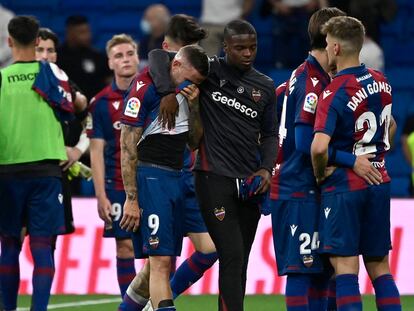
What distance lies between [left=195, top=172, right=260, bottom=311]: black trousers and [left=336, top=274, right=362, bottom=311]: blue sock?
1.91ft

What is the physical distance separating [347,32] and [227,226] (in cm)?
133

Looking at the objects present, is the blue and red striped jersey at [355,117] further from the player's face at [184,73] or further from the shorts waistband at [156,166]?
the shorts waistband at [156,166]

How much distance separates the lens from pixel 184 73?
8.00 meters

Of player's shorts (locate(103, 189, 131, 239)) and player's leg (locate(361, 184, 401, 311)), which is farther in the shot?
player's shorts (locate(103, 189, 131, 239))

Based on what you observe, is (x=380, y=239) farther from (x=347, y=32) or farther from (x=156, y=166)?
(x=156, y=166)

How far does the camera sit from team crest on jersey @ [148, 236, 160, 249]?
809 cm

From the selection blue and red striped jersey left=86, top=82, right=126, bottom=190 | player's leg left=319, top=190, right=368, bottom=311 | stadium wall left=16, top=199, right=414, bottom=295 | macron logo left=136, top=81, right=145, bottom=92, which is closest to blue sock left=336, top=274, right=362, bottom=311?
player's leg left=319, top=190, right=368, bottom=311

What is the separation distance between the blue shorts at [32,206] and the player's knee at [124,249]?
97cm

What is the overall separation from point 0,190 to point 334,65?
8.60ft

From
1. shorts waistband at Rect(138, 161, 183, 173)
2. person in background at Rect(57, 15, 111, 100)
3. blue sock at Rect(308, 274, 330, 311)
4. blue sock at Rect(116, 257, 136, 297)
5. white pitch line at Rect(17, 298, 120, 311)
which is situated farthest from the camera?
person in background at Rect(57, 15, 111, 100)

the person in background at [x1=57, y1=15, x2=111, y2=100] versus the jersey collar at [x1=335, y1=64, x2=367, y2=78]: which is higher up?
the person in background at [x1=57, y1=15, x2=111, y2=100]

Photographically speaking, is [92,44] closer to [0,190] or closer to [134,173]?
[0,190]

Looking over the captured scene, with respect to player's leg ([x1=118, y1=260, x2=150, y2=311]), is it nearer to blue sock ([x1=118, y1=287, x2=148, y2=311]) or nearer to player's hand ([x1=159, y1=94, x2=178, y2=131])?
blue sock ([x1=118, y1=287, x2=148, y2=311])

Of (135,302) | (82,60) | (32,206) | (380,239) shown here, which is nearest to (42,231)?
(32,206)
